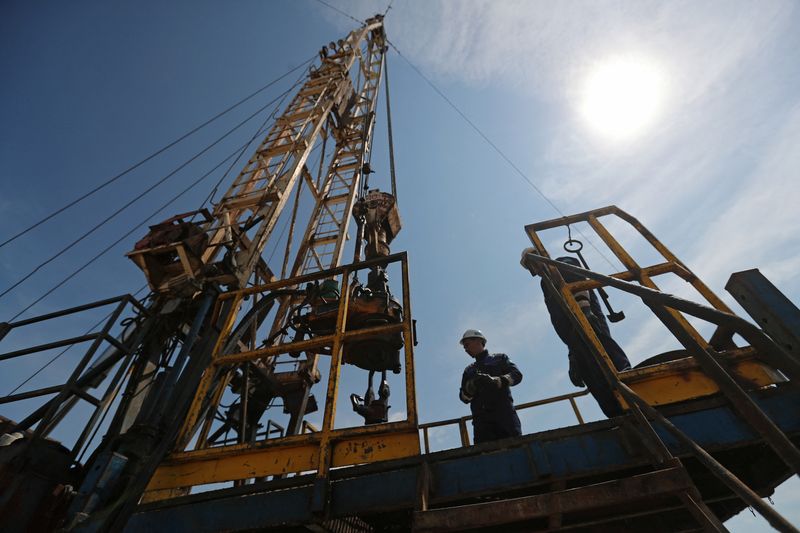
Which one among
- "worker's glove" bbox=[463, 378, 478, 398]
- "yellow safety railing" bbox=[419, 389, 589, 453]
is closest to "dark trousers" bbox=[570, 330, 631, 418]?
"worker's glove" bbox=[463, 378, 478, 398]

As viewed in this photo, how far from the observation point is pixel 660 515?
3.08 meters

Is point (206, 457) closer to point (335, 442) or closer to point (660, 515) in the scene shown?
point (335, 442)

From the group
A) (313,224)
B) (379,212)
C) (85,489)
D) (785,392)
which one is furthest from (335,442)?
(313,224)

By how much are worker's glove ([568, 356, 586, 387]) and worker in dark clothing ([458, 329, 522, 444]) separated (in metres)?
0.53

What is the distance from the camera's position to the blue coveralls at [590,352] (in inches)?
143

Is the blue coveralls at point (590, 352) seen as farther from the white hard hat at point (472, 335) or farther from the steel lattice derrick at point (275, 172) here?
the steel lattice derrick at point (275, 172)

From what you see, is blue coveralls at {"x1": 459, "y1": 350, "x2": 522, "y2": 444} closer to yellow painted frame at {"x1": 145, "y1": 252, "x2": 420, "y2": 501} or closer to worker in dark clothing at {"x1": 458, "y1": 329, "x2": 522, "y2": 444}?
worker in dark clothing at {"x1": 458, "y1": 329, "x2": 522, "y2": 444}

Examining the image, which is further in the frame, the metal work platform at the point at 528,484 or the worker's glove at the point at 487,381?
the worker's glove at the point at 487,381

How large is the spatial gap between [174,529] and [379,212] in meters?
5.75

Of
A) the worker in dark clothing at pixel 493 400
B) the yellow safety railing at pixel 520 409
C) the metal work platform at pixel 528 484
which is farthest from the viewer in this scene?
the yellow safety railing at pixel 520 409

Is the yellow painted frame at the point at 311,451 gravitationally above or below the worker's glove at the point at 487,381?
below

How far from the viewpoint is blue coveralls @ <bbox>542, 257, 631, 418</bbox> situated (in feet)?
11.9

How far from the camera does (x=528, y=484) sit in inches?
105

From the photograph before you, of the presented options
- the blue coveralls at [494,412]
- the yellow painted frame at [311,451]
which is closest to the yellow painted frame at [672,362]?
the blue coveralls at [494,412]
